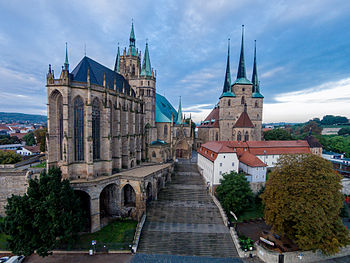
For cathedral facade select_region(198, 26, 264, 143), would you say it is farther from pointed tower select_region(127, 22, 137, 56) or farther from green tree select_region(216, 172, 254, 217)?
pointed tower select_region(127, 22, 137, 56)

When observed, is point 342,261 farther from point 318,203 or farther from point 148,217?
point 148,217

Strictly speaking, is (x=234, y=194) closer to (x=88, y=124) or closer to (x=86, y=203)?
(x=86, y=203)

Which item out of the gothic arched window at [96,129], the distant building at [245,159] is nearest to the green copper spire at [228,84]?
the distant building at [245,159]

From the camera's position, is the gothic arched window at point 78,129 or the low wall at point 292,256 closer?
the low wall at point 292,256

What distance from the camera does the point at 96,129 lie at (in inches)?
1029

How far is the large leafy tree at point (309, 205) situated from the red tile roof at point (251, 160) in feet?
35.4

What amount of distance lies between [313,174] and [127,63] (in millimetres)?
43668

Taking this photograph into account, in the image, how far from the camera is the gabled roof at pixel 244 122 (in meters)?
46.1

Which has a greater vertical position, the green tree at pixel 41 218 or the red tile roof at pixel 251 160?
the red tile roof at pixel 251 160

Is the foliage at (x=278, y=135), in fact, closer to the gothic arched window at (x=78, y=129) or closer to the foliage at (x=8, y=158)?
the gothic arched window at (x=78, y=129)

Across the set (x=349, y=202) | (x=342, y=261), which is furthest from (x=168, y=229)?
(x=349, y=202)

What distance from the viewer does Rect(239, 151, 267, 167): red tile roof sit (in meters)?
31.0

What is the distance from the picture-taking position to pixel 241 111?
164ft

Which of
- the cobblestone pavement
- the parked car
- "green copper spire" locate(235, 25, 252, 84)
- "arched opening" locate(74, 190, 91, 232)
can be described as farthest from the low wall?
"green copper spire" locate(235, 25, 252, 84)
